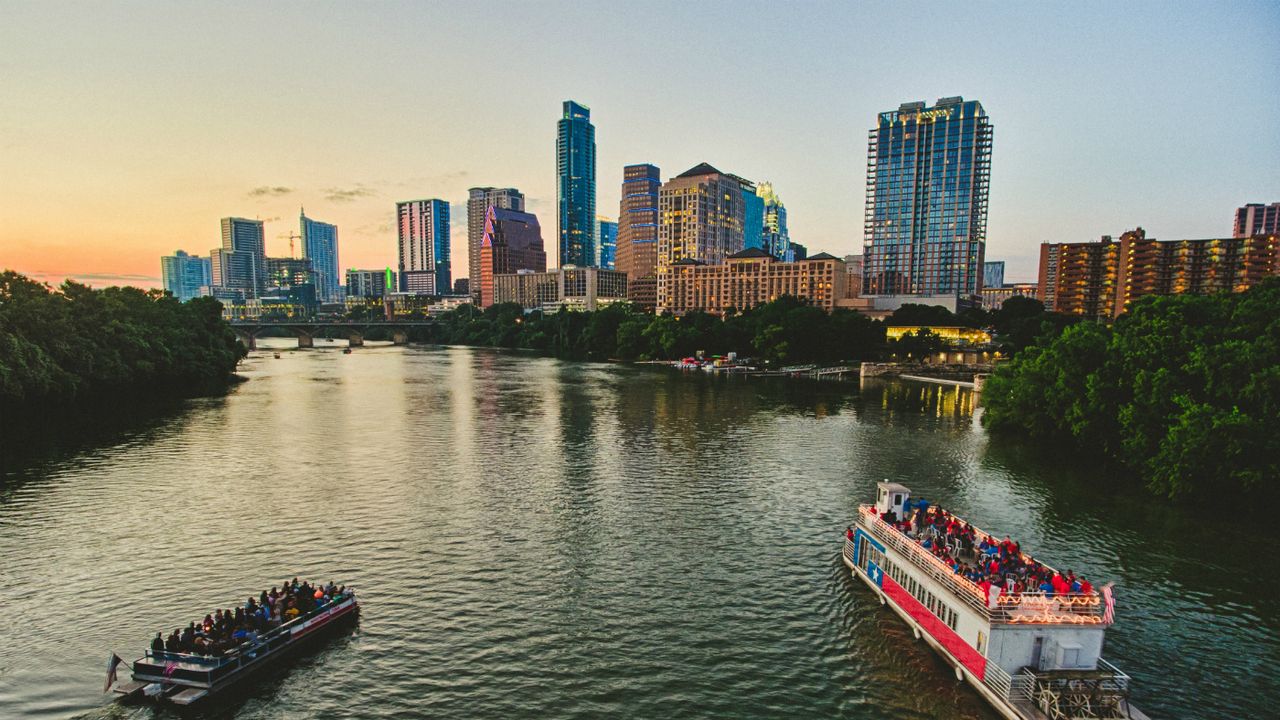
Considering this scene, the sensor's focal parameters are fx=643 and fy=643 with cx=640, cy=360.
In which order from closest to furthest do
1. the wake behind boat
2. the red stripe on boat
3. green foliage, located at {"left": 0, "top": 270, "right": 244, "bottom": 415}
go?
the wake behind boat → the red stripe on boat → green foliage, located at {"left": 0, "top": 270, "right": 244, "bottom": 415}

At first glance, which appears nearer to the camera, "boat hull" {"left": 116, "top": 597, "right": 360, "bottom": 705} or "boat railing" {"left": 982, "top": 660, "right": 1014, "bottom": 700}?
"boat railing" {"left": 982, "top": 660, "right": 1014, "bottom": 700}

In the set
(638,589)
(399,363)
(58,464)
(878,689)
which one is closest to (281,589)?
(638,589)

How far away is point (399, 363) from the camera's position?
19550cm

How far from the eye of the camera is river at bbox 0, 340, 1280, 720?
28953 mm

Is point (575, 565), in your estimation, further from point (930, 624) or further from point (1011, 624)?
point (1011, 624)

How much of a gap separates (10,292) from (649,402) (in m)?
97.6

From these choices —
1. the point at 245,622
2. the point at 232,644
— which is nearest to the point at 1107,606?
the point at 232,644

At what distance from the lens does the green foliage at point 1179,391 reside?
157ft

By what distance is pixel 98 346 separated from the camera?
339 feet

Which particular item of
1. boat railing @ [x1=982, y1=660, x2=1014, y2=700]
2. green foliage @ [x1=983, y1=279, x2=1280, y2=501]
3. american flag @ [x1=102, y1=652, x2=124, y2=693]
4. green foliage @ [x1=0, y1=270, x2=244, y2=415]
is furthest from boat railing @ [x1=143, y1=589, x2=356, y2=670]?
green foliage @ [x1=0, y1=270, x2=244, y2=415]

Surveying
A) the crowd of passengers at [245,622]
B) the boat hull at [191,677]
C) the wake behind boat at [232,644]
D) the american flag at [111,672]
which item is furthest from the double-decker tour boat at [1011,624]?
the american flag at [111,672]

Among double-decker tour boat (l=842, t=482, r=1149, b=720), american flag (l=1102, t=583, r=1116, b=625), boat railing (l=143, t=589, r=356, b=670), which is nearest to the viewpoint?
double-decker tour boat (l=842, t=482, r=1149, b=720)

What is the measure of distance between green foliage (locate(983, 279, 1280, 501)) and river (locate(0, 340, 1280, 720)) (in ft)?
13.3

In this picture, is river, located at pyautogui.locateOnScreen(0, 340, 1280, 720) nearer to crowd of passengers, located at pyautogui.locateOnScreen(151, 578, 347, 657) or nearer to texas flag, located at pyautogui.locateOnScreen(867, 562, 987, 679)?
texas flag, located at pyautogui.locateOnScreen(867, 562, 987, 679)
